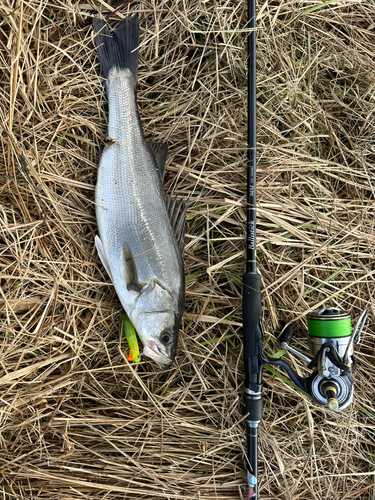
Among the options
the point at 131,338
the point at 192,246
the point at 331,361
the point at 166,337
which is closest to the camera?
the point at 331,361

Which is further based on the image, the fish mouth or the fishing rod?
the fish mouth

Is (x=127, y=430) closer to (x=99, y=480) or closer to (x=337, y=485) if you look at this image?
(x=99, y=480)

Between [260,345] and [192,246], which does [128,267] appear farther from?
[260,345]

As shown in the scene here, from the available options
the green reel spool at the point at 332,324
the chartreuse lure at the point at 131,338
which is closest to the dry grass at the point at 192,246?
the chartreuse lure at the point at 131,338

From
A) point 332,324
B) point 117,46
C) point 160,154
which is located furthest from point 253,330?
point 117,46

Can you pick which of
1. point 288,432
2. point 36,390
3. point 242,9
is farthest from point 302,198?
point 36,390

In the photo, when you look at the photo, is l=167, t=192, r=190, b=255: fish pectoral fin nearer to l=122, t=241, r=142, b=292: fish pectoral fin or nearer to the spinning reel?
l=122, t=241, r=142, b=292: fish pectoral fin

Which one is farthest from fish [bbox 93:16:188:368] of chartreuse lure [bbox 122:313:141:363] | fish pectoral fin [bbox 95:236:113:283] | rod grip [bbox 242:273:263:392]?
rod grip [bbox 242:273:263:392]
